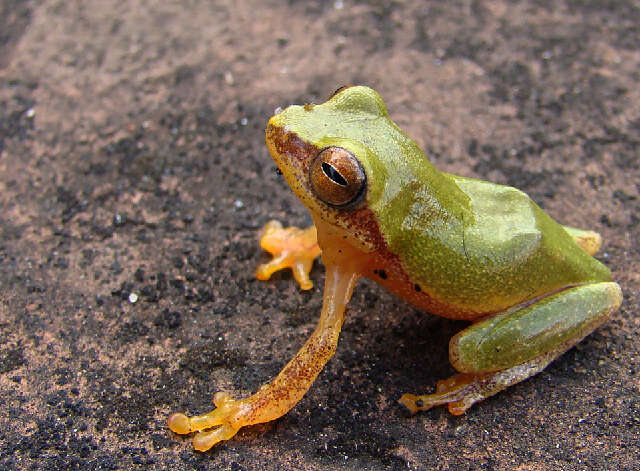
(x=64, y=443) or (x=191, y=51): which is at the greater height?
(x=191, y=51)

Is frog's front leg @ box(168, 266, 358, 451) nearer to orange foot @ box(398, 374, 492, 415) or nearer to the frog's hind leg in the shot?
orange foot @ box(398, 374, 492, 415)

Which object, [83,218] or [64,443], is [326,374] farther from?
[83,218]

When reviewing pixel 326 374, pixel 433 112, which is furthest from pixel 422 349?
pixel 433 112

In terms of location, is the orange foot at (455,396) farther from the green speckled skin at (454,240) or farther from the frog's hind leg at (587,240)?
the frog's hind leg at (587,240)

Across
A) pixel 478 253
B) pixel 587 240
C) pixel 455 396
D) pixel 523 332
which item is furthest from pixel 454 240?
pixel 587 240

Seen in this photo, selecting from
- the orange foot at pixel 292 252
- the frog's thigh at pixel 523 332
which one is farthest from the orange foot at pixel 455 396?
the orange foot at pixel 292 252

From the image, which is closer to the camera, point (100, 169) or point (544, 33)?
point (100, 169)
